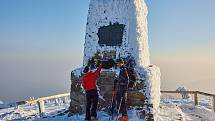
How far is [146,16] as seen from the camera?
15117mm

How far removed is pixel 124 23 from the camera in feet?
45.7

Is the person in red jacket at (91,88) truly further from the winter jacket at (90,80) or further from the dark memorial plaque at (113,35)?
the dark memorial plaque at (113,35)

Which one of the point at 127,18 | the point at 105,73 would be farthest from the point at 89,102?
the point at 127,18

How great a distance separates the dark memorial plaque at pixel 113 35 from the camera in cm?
1386

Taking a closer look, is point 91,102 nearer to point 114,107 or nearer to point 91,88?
point 91,88

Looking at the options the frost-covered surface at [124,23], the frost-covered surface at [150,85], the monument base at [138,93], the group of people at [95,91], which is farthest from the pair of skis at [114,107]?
the frost-covered surface at [124,23]

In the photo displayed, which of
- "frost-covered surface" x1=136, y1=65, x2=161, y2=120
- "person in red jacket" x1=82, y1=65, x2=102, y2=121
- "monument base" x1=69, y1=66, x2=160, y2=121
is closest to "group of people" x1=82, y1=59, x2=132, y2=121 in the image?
"person in red jacket" x1=82, y1=65, x2=102, y2=121

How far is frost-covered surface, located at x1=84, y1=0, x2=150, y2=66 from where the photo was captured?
13.8 metres

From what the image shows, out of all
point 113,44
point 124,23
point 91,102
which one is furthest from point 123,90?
point 124,23

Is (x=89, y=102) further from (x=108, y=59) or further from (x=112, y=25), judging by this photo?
(x=112, y=25)

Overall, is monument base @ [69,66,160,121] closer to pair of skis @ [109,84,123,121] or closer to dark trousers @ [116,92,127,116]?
pair of skis @ [109,84,123,121]

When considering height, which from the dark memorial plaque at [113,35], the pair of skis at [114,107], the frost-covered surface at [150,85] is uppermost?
the dark memorial plaque at [113,35]

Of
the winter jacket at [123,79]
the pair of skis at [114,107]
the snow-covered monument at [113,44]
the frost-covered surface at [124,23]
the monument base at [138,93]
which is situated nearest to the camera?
the winter jacket at [123,79]

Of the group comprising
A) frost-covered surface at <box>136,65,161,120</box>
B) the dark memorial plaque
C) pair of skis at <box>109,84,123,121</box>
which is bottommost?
pair of skis at <box>109,84,123,121</box>
